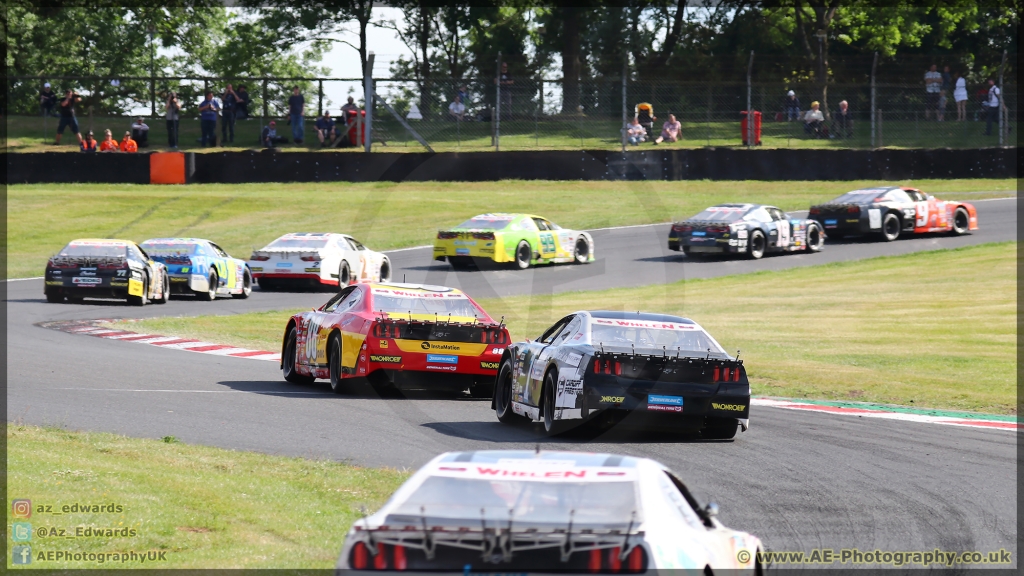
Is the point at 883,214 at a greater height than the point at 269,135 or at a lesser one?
lesser

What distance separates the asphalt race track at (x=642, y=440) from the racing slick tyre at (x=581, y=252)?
45.9 ft

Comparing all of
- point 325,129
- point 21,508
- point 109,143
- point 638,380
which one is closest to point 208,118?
point 109,143

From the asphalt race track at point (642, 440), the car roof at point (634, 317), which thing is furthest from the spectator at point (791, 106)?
the car roof at point (634, 317)

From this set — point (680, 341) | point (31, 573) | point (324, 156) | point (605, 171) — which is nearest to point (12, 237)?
point (324, 156)

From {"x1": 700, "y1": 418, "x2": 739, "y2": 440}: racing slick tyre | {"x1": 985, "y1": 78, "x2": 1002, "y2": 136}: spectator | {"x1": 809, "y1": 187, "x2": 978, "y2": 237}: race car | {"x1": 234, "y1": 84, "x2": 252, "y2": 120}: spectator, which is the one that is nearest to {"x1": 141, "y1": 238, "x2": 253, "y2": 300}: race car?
{"x1": 234, "y1": 84, "x2": 252, "y2": 120}: spectator

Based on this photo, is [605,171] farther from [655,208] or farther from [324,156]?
[324,156]

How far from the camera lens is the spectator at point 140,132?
38.8 meters

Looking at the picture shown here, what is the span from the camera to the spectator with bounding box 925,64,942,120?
4050 centimetres

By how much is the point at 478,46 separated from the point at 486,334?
149 feet

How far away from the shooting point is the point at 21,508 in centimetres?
692

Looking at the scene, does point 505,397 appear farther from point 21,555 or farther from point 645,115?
point 645,115

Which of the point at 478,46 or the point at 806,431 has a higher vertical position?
the point at 478,46

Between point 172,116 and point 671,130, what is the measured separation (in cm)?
1521

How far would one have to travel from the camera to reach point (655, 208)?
37.8 meters
